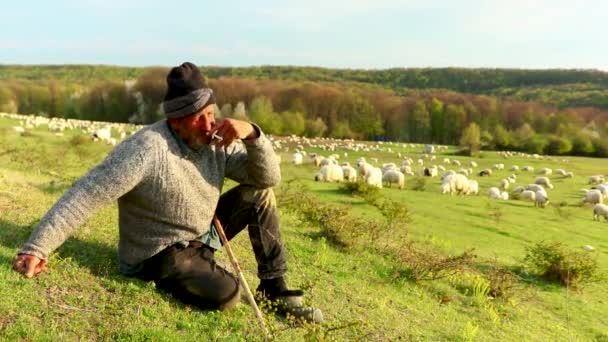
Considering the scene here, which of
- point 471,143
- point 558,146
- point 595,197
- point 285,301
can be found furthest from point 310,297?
point 558,146

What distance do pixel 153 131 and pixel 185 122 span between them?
0.74 feet

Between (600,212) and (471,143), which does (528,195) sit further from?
(471,143)

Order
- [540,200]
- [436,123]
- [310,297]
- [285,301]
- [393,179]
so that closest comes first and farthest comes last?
[285,301] < [310,297] < [540,200] < [393,179] < [436,123]

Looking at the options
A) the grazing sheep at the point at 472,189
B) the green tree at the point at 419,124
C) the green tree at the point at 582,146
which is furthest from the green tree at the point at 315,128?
the grazing sheep at the point at 472,189

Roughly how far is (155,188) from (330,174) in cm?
1763

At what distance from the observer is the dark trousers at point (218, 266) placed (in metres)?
4.03

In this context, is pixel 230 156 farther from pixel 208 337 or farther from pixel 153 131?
pixel 208 337

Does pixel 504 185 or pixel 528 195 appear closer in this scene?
pixel 528 195

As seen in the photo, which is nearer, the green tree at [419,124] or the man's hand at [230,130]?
the man's hand at [230,130]

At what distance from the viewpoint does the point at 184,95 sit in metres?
3.91

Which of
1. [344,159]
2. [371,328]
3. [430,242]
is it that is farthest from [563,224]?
[344,159]

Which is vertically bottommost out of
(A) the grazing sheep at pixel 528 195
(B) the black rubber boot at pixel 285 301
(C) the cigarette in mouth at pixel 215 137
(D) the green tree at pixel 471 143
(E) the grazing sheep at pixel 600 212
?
(D) the green tree at pixel 471 143

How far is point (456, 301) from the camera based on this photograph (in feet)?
21.9

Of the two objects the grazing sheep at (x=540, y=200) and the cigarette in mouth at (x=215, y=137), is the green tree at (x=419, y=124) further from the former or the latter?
the cigarette in mouth at (x=215, y=137)
